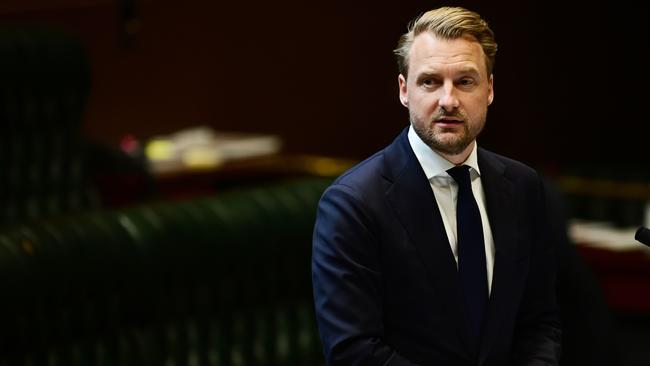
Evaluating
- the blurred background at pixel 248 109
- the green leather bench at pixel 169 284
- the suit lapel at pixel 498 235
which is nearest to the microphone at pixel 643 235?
the suit lapel at pixel 498 235

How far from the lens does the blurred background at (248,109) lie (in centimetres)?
462

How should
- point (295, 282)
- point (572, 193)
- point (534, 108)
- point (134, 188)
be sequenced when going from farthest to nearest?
point (534, 108) → point (572, 193) → point (134, 188) → point (295, 282)

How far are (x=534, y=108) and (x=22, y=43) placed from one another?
271 cm

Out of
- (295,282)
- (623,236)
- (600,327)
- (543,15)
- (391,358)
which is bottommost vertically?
(623,236)

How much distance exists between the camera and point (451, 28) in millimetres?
1280

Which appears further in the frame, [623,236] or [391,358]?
[623,236]

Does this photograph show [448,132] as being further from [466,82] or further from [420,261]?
[420,261]

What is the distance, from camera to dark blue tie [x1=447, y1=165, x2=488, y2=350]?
1361 millimetres

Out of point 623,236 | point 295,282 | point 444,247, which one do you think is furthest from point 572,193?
point 444,247

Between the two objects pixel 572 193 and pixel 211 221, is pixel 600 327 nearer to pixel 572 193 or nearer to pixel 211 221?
pixel 211 221

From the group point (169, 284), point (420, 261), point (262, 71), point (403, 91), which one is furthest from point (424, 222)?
point (262, 71)

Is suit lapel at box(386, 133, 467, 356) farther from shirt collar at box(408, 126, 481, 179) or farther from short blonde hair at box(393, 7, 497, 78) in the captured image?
short blonde hair at box(393, 7, 497, 78)

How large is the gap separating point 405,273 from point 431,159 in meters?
0.13

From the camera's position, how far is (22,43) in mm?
4484
